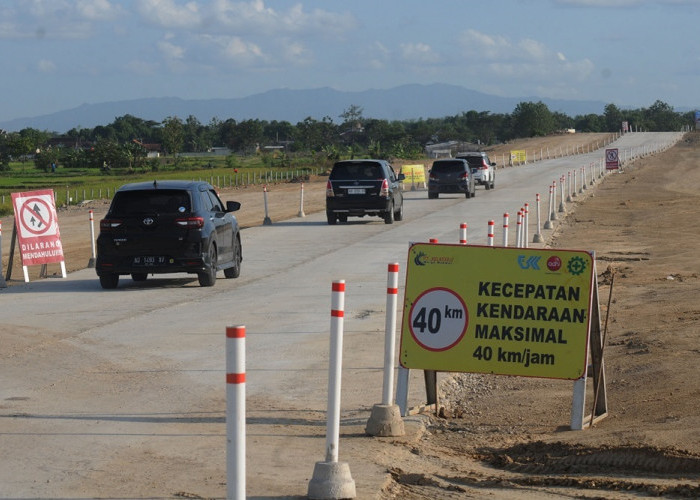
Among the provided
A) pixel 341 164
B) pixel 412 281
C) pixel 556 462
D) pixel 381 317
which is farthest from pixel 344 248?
pixel 556 462

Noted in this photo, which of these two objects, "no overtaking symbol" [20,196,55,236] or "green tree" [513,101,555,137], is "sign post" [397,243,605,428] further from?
"green tree" [513,101,555,137]

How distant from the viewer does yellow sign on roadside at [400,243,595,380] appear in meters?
9.74

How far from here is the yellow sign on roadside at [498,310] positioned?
9.74 metres

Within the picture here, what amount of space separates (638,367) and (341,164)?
2335 centimetres

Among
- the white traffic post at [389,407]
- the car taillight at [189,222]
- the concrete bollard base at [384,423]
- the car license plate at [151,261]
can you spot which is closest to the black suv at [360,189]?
the car taillight at [189,222]

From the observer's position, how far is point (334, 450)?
282 inches

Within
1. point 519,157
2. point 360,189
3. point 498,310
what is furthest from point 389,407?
point 519,157

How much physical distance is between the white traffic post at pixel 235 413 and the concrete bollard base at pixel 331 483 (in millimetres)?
1405

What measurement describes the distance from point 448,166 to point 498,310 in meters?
41.9

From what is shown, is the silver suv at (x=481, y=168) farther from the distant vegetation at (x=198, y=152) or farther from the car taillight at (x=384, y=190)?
the car taillight at (x=384, y=190)

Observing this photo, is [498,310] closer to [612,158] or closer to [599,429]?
[599,429]

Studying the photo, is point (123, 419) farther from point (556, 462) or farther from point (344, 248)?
point (344, 248)

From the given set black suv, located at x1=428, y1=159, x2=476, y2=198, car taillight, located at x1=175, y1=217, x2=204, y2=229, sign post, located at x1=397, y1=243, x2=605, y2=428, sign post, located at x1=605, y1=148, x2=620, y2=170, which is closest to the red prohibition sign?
car taillight, located at x1=175, y1=217, x2=204, y2=229

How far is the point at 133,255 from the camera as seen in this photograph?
1966 cm
